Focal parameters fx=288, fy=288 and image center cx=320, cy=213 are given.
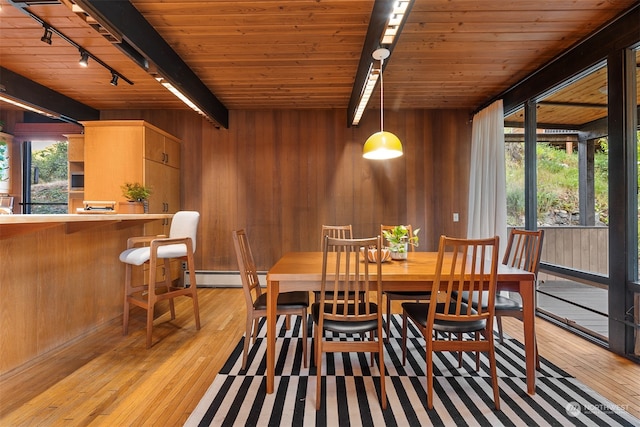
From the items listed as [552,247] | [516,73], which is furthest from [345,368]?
[516,73]

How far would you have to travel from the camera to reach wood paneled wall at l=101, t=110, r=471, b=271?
4.41 m

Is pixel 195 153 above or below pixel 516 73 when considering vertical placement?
below

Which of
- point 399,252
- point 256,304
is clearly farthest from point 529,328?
point 256,304

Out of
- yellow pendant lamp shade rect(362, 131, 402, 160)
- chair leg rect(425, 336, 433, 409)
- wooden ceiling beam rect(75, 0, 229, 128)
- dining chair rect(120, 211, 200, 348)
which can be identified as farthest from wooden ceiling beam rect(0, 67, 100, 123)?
chair leg rect(425, 336, 433, 409)

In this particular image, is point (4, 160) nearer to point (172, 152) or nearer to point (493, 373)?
point (172, 152)

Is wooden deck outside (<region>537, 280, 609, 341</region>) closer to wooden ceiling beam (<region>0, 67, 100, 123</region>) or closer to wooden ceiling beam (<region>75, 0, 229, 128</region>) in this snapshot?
wooden ceiling beam (<region>75, 0, 229, 128</region>)

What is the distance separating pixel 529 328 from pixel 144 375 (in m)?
2.60

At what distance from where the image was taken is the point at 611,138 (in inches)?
92.9

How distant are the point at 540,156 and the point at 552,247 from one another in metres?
1.05

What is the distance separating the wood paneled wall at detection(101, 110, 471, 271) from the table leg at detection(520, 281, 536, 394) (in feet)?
8.42

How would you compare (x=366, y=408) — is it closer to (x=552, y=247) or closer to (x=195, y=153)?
(x=552, y=247)

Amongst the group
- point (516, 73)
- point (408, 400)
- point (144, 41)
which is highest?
point (516, 73)

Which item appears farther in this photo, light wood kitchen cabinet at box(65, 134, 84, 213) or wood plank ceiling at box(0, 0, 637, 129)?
light wood kitchen cabinet at box(65, 134, 84, 213)

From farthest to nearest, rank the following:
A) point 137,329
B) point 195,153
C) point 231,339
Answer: point 195,153
point 137,329
point 231,339
